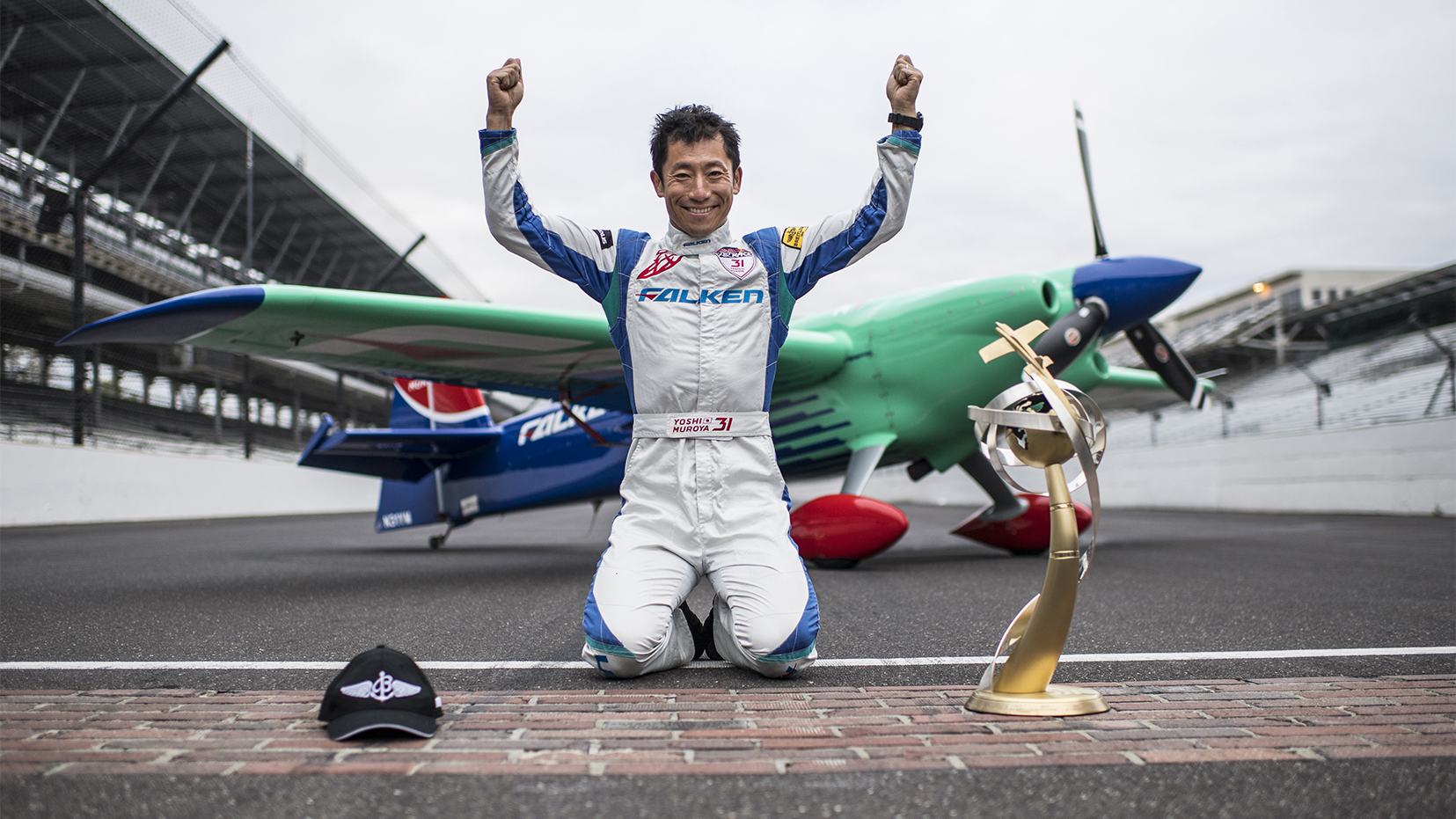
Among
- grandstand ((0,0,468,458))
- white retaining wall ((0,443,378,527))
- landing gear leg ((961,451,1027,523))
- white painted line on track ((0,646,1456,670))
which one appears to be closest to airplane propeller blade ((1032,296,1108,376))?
landing gear leg ((961,451,1027,523))

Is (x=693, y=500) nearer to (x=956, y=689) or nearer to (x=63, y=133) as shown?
(x=956, y=689)

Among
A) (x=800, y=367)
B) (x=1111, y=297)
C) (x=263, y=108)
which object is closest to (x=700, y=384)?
(x=800, y=367)

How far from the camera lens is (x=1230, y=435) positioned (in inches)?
701

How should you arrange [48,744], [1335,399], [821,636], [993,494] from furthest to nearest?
1. [1335,399]
2. [993,494]
3. [821,636]
4. [48,744]

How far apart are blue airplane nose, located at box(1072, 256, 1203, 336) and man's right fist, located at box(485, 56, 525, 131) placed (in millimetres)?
4816

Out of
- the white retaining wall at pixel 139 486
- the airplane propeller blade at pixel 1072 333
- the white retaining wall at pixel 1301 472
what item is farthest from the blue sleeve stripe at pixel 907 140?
the white retaining wall at pixel 139 486

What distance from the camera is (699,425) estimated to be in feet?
8.69

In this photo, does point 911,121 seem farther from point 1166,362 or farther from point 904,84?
point 1166,362

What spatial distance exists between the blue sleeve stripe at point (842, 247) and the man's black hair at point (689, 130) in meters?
0.42

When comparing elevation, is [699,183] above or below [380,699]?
above

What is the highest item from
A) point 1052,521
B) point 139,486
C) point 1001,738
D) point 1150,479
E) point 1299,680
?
point 139,486

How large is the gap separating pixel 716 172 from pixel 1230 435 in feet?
61.3

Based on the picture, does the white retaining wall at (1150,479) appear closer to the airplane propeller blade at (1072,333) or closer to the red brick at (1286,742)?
the airplane propeller blade at (1072,333)

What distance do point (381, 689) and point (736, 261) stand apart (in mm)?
1656
